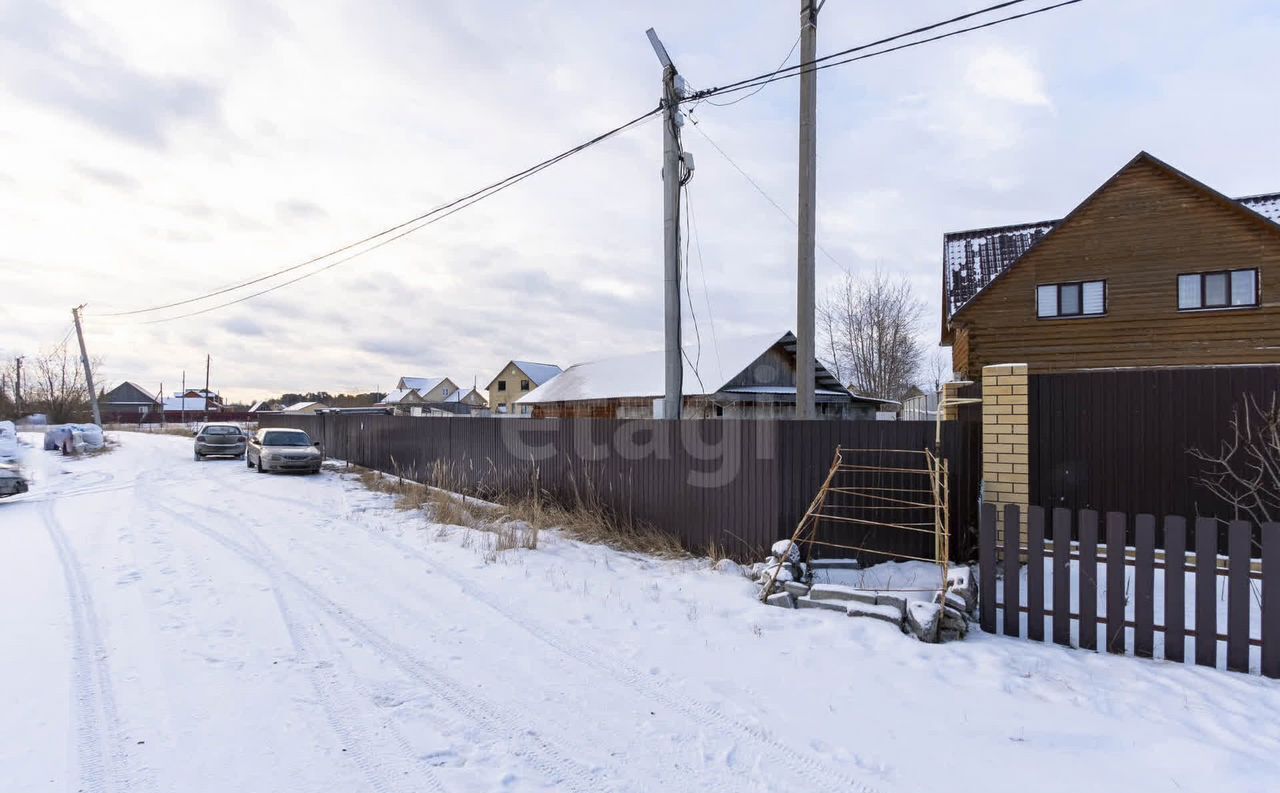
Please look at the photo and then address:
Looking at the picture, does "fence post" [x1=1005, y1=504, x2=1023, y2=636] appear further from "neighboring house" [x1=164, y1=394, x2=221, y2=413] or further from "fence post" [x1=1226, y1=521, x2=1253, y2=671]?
"neighboring house" [x1=164, y1=394, x2=221, y2=413]

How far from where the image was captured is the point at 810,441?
21.3ft

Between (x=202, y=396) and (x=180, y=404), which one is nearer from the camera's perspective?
(x=180, y=404)

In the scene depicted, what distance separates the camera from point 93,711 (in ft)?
10.8

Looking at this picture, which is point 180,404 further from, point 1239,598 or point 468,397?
point 1239,598

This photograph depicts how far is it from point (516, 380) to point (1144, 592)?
60.5 meters

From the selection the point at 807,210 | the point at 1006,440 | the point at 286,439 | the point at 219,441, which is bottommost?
the point at 219,441

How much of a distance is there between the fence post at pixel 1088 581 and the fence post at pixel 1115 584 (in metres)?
0.08

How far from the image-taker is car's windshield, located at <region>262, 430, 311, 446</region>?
56.0ft

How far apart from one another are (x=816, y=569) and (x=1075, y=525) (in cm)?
281

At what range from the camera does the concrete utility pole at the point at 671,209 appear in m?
8.17

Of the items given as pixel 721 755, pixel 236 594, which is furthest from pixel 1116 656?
pixel 236 594

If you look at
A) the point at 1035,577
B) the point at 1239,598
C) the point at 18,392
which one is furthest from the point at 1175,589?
the point at 18,392

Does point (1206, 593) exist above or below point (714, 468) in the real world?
below

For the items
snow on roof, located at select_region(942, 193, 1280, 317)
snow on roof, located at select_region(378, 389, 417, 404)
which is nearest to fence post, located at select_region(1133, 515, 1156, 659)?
snow on roof, located at select_region(942, 193, 1280, 317)
